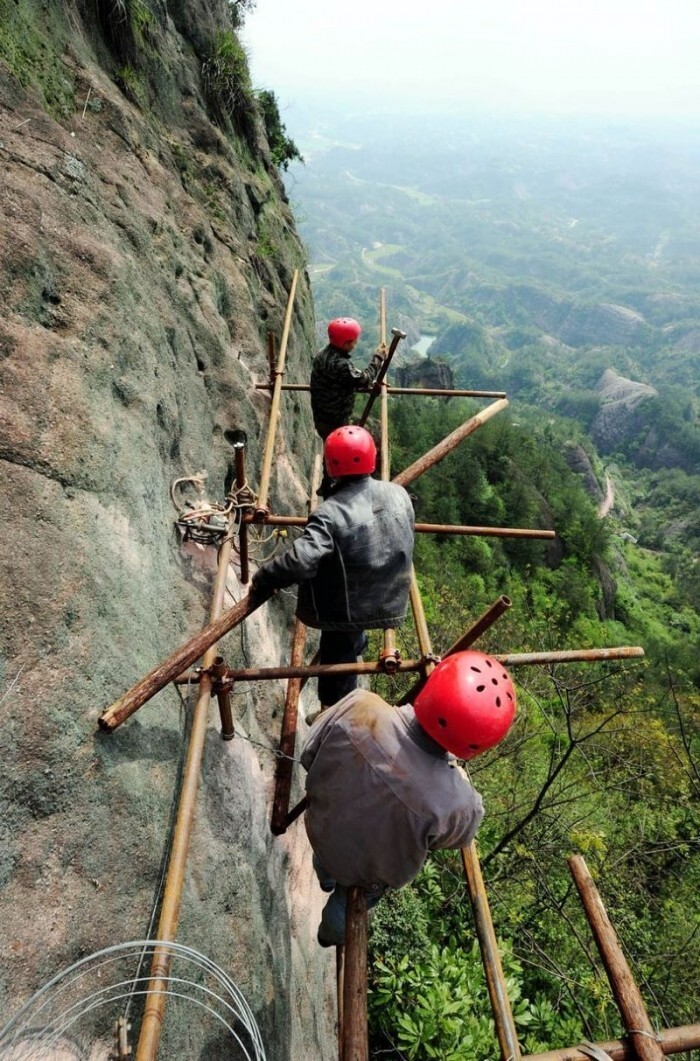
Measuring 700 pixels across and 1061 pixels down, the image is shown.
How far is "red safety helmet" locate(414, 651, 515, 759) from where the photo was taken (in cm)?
267

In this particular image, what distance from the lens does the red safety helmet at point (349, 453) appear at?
4.19 meters

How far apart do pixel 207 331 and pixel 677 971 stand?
38.2 ft

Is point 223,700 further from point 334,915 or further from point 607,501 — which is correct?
point 607,501

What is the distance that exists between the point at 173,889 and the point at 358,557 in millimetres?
2291

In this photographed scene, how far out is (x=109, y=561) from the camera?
3807 millimetres

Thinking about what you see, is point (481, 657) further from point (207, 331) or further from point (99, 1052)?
point (207, 331)

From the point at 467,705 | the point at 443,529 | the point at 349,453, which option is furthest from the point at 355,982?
the point at 443,529

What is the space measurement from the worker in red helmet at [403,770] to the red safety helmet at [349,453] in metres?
1.73

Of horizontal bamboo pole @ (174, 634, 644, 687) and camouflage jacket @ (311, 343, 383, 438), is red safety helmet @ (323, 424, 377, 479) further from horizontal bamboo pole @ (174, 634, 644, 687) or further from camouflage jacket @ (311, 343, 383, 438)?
camouflage jacket @ (311, 343, 383, 438)

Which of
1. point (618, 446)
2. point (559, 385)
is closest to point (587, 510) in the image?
point (618, 446)

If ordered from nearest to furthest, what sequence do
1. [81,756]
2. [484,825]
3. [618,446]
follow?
[81,756]
[484,825]
[618,446]

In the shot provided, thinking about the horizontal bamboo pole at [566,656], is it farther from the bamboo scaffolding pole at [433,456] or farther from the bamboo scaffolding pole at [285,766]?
the bamboo scaffolding pole at [433,456]

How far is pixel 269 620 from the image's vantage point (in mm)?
7145

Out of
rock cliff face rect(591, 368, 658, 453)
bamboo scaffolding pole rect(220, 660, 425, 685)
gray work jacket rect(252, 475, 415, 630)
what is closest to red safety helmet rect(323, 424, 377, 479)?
gray work jacket rect(252, 475, 415, 630)
